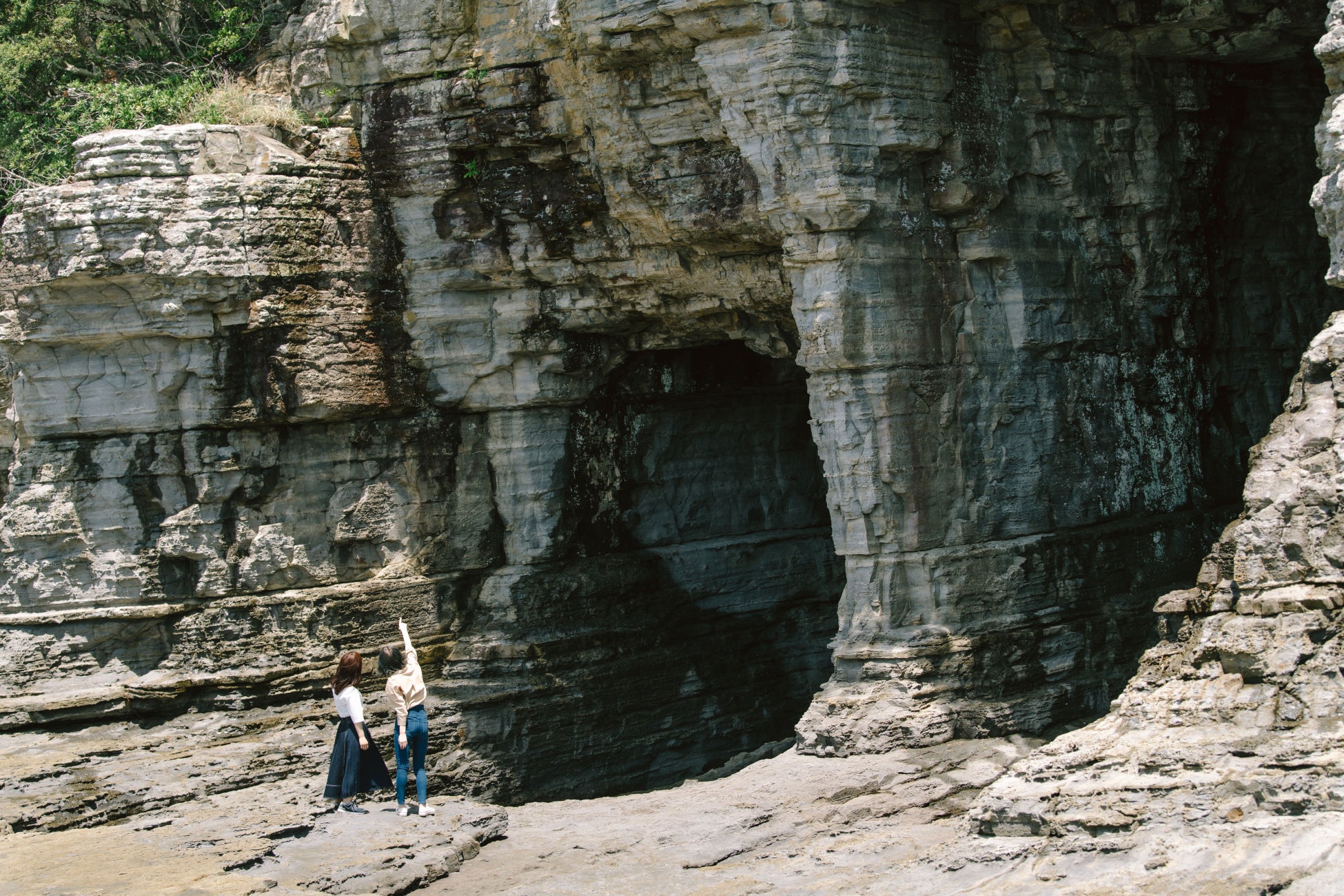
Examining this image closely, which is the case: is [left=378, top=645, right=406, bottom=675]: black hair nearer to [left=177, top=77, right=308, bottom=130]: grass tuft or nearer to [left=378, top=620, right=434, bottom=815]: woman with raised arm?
[left=378, top=620, right=434, bottom=815]: woman with raised arm

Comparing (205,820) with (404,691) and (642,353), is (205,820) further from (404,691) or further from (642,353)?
(642,353)

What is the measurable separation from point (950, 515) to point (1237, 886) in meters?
5.62

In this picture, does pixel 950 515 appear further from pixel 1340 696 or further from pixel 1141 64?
pixel 1340 696

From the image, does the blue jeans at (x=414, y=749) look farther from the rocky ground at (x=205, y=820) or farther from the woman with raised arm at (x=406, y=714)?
the rocky ground at (x=205, y=820)

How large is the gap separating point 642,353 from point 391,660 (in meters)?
5.78

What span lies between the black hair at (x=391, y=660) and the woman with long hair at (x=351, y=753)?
247 millimetres

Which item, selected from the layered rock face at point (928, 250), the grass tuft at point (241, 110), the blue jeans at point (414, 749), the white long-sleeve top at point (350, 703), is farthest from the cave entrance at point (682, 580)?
the white long-sleeve top at point (350, 703)

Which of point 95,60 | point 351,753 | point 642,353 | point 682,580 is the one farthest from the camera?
point 95,60

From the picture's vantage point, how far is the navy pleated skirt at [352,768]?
1091 centimetres

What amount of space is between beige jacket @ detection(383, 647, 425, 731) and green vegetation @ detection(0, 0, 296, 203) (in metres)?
8.13

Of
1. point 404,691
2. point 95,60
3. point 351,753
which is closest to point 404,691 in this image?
point 404,691

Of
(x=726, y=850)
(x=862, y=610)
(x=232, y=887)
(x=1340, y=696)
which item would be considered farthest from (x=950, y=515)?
(x=232, y=887)

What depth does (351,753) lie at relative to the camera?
10914mm

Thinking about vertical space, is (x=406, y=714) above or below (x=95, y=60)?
below
